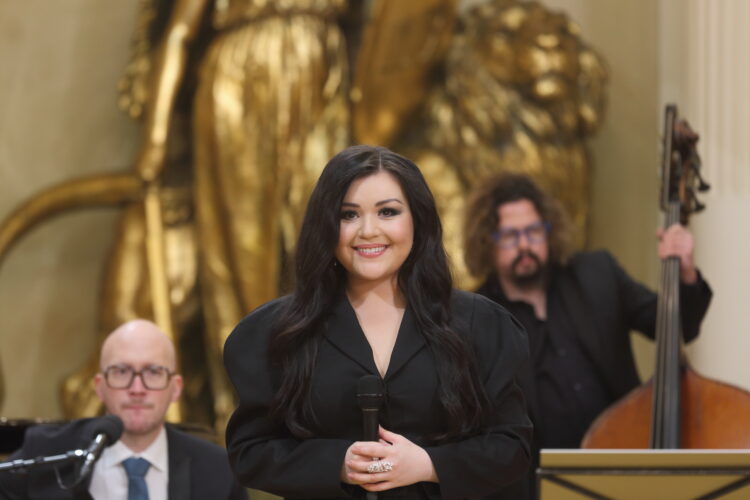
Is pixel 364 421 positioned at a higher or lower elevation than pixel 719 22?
lower

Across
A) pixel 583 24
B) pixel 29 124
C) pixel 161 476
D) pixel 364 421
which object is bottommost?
pixel 161 476

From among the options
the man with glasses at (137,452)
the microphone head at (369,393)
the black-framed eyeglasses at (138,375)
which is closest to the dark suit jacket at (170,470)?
the man with glasses at (137,452)

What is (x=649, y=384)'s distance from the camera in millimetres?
3949

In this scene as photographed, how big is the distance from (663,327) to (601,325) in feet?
0.93

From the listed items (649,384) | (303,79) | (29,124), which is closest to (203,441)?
(649,384)

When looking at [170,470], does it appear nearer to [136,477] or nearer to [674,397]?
[136,477]

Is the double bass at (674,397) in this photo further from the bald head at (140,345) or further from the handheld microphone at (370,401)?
the handheld microphone at (370,401)

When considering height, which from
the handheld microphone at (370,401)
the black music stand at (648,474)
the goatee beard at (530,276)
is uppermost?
the goatee beard at (530,276)

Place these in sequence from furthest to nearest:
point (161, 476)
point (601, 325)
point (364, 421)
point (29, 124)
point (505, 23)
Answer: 1. point (29, 124)
2. point (505, 23)
3. point (601, 325)
4. point (161, 476)
5. point (364, 421)

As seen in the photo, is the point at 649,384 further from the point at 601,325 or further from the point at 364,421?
the point at 364,421

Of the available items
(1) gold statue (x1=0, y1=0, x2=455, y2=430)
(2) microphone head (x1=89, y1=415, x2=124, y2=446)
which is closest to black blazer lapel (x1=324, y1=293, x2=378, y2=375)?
(2) microphone head (x1=89, y1=415, x2=124, y2=446)

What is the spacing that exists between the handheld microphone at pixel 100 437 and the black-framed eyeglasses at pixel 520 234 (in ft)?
4.66

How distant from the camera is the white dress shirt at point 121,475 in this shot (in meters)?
3.56

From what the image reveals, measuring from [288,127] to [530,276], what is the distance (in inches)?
77.3
